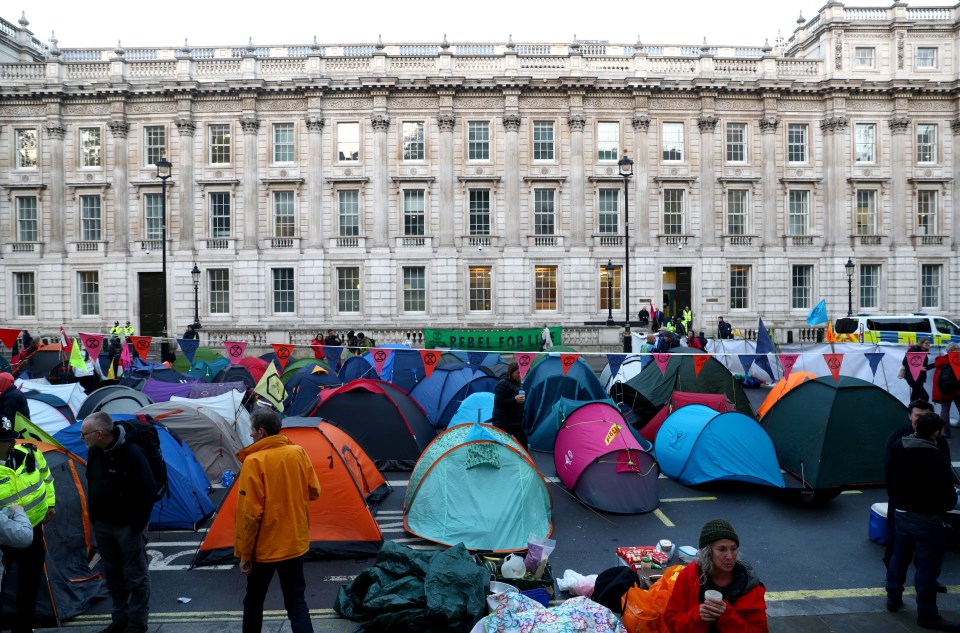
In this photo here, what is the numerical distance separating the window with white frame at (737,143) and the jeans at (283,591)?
3122 cm

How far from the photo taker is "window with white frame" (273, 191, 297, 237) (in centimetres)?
2986

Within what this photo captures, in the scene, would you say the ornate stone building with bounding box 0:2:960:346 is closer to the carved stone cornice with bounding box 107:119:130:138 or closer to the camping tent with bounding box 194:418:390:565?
the carved stone cornice with bounding box 107:119:130:138

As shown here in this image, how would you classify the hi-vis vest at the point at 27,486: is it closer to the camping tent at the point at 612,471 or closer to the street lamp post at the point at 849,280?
the camping tent at the point at 612,471

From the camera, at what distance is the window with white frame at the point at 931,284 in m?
31.3

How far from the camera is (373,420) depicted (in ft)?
37.5

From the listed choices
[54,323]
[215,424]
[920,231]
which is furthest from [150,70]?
[920,231]

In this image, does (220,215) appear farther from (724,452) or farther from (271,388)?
(724,452)

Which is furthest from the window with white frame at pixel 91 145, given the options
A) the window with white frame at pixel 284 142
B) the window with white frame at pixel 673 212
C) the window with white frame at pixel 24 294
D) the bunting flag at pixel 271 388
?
the window with white frame at pixel 673 212

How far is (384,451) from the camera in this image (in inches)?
448

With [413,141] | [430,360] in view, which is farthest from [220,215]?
[430,360]

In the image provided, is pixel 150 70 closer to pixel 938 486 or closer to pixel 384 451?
pixel 384 451

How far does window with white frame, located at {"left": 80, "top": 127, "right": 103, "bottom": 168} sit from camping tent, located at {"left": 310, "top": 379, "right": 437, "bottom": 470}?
1055 inches

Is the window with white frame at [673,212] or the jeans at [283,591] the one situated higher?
the window with white frame at [673,212]

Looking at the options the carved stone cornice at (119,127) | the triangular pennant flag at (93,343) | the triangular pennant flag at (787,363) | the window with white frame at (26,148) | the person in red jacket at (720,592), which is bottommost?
the person in red jacket at (720,592)
